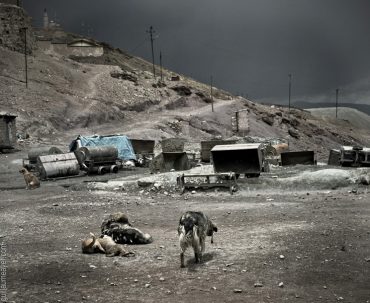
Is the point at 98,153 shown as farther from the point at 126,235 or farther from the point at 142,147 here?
the point at 126,235

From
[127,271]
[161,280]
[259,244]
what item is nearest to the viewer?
[161,280]

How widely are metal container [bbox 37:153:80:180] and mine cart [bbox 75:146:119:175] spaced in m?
0.70

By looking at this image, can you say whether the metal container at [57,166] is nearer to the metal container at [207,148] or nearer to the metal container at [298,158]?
the metal container at [207,148]

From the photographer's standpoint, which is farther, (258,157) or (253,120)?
(253,120)

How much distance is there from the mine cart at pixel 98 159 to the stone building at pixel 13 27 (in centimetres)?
4484

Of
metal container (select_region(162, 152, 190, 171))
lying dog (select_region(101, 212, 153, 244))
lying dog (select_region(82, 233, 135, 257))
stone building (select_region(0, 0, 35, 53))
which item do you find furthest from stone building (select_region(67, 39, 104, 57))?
lying dog (select_region(82, 233, 135, 257))

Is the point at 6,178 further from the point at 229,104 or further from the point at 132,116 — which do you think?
the point at 229,104

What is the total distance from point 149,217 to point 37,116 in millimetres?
37567

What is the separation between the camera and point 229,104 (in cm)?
6875

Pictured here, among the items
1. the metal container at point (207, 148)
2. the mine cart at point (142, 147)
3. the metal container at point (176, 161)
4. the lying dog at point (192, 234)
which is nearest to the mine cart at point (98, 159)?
the metal container at point (176, 161)

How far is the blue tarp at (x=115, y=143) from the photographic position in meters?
31.2

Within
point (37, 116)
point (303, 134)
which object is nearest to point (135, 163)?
point (37, 116)

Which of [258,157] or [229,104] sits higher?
[229,104]

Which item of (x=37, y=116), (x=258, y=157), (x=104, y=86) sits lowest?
(x=258, y=157)
